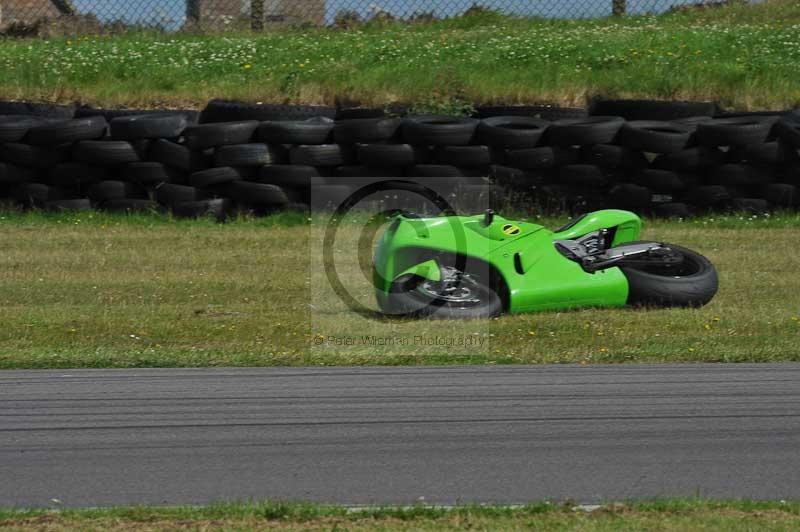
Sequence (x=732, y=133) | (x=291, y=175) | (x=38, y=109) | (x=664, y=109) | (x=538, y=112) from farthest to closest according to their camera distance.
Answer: (x=38, y=109), (x=538, y=112), (x=664, y=109), (x=291, y=175), (x=732, y=133)

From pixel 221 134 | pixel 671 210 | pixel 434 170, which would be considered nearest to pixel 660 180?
pixel 671 210

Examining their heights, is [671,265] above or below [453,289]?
above

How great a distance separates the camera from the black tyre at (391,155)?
37.6ft

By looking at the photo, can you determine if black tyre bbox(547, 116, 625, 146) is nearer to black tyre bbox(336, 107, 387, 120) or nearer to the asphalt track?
black tyre bbox(336, 107, 387, 120)

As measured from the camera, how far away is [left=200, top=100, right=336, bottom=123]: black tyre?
12102mm

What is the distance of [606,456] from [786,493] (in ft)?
2.53

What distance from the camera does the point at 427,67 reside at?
14.1 meters

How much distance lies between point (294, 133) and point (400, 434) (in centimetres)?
675

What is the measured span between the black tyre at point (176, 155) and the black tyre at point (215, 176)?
0.11m

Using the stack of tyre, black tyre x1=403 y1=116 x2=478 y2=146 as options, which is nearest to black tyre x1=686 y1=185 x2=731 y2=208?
the stack of tyre

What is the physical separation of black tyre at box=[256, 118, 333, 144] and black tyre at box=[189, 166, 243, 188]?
44cm

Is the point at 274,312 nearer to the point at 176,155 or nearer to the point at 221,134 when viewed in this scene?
the point at 221,134

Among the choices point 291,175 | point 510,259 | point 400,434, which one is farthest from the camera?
point 291,175

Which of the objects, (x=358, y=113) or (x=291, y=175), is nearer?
(x=291, y=175)
